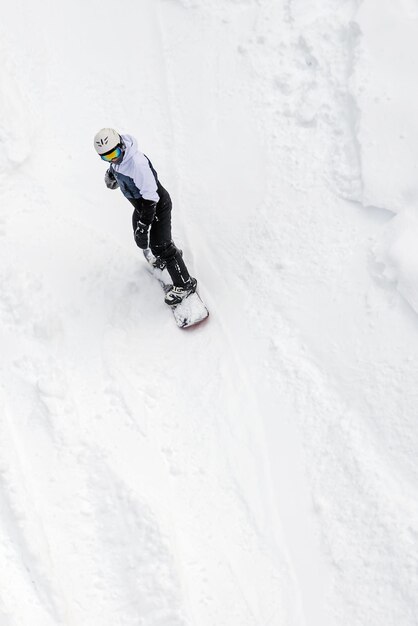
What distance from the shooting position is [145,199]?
4.01 meters

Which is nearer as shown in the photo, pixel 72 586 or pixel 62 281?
pixel 72 586

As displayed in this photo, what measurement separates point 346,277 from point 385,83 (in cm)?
143

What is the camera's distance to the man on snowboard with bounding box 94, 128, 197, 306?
3742 millimetres

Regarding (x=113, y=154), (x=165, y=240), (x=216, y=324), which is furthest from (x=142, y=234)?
(x=216, y=324)

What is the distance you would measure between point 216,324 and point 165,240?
740mm

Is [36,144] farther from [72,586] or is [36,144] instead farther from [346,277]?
[72,586]

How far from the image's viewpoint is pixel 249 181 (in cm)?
488

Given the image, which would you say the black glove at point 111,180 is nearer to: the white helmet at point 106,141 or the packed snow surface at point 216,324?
the white helmet at point 106,141

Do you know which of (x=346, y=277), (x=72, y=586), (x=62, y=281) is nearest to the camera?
(x=72, y=586)

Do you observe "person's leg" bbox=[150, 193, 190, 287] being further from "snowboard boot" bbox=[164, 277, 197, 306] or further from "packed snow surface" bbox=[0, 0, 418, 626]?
"packed snow surface" bbox=[0, 0, 418, 626]

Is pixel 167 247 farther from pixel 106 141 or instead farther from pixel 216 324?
pixel 106 141

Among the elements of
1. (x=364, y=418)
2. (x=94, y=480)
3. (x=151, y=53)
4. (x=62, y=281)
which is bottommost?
(x=364, y=418)

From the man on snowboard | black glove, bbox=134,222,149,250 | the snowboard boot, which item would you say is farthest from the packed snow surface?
black glove, bbox=134,222,149,250

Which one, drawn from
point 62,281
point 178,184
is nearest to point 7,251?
point 62,281
